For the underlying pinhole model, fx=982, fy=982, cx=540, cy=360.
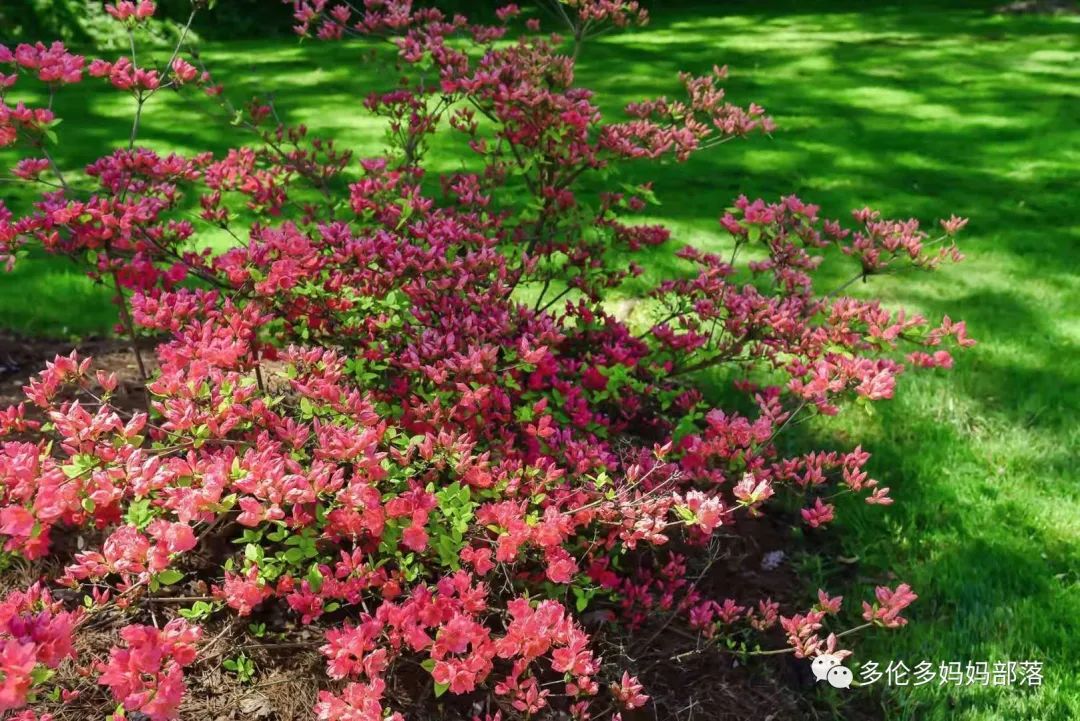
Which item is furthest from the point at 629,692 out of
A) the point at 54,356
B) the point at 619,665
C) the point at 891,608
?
the point at 54,356

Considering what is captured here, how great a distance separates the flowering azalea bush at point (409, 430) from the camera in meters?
2.07

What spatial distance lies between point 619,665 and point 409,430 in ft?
2.86

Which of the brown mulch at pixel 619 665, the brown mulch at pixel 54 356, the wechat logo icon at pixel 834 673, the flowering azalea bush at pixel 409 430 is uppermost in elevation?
the flowering azalea bush at pixel 409 430

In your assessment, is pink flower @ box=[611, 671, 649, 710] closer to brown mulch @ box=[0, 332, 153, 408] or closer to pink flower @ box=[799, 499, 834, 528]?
pink flower @ box=[799, 499, 834, 528]

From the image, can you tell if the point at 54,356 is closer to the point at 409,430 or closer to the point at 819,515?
the point at 409,430

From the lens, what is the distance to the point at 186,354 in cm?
244

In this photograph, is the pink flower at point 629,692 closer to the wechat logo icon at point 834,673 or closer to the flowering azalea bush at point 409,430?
the flowering azalea bush at point 409,430

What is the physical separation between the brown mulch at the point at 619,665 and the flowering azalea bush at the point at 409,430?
40 millimetres

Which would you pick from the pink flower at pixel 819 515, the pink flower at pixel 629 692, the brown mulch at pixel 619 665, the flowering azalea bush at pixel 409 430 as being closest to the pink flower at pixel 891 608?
the flowering azalea bush at pixel 409 430

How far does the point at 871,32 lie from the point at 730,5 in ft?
12.8

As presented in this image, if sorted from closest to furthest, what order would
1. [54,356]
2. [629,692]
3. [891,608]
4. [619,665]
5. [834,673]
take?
1. [629,692]
2. [891,608]
3. [619,665]
4. [834,673]
5. [54,356]

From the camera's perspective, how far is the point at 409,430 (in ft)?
9.11

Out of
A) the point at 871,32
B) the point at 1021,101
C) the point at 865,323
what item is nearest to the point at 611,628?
the point at 865,323

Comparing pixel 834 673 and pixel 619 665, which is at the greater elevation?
pixel 619 665
